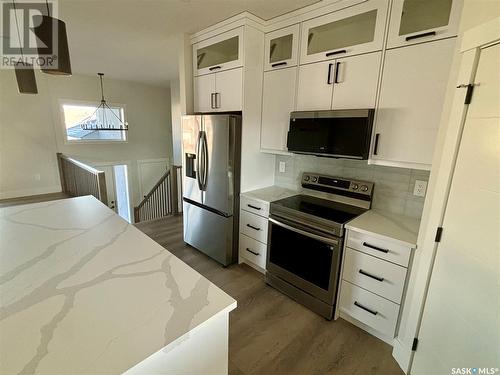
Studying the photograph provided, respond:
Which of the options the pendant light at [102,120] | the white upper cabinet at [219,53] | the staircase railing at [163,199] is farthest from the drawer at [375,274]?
the pendant light at [102,120]

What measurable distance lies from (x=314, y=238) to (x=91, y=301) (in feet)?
5.15

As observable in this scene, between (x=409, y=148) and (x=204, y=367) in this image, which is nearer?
(x=204, y=367)

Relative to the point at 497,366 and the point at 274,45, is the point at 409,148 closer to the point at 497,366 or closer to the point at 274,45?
the point at 497,366

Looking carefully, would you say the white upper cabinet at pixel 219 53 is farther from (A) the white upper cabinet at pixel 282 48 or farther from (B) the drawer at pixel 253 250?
(B) the drawer at pixel 253 250

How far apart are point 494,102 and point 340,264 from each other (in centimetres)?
135

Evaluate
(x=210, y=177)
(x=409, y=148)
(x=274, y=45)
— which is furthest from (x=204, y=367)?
(x=274, y=45)

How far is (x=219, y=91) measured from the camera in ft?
8.69

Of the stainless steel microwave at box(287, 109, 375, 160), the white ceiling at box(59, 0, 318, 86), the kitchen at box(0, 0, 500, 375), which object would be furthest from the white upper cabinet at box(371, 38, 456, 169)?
the white ceiling at box(59, 0, 318, 86)

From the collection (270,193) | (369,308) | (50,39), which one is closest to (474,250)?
(369,308)

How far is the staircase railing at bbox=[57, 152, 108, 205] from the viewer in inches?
122

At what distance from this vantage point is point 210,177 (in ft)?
8.79

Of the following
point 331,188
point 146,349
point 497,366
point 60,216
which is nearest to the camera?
point 146,349

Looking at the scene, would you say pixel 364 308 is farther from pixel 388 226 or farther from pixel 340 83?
pixel 340 83

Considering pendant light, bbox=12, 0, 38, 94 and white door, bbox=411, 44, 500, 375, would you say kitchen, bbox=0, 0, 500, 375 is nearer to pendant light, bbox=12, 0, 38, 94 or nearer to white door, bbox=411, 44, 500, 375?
white door, bbox=411, 44, 500, 375
